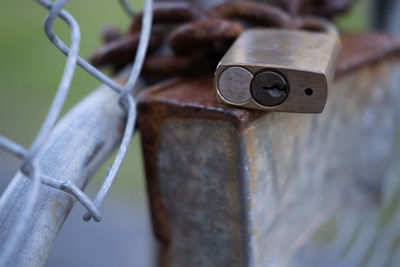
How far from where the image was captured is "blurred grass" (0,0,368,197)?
280 cm

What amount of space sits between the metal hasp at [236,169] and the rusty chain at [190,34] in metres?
0.03

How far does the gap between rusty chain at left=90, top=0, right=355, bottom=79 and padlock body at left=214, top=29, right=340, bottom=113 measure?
0.08 m

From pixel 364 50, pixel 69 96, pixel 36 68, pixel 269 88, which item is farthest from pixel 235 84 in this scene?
pixel 36 68

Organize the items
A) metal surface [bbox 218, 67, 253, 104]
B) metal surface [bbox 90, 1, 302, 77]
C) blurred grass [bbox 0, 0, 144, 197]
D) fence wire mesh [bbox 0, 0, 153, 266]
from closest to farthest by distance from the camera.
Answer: fence wire mesh [bbox 0, 0, 153, 266]
metal surface [bbox 218, 67, 253, 104]
metal surface [bbox 90, 1, 302, 77]
blurred grass [bbox 0, 0, 144, 197]

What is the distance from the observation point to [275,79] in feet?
1.39

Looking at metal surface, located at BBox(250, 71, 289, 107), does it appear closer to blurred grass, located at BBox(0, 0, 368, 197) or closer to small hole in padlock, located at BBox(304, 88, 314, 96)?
small hole in padlock, located at BBox(304, 88, 314, 96)

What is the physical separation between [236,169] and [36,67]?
3620 millimetres

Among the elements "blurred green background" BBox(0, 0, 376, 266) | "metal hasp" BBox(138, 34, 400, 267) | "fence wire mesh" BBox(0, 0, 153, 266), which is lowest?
"blurred green background" BBox(0, 0, 376, 266)

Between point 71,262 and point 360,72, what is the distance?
148 cm

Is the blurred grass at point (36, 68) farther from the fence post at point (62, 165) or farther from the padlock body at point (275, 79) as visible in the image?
the padlock body at point (275, 79)

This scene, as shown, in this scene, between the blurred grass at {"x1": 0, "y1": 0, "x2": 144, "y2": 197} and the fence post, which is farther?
the blurred grass at {"x1": 0, "y1": 0, "x2": 144, "y2": 197}

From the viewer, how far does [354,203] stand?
0.87 metres

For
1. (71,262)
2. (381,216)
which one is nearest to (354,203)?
(381,216)

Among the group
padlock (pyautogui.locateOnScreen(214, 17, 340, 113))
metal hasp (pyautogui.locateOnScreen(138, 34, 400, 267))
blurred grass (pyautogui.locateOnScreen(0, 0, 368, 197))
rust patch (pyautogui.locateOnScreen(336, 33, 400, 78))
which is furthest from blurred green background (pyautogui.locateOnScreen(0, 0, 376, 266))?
padlock (pyautogui.locateOnScreen(214, 17, 340, 113))
